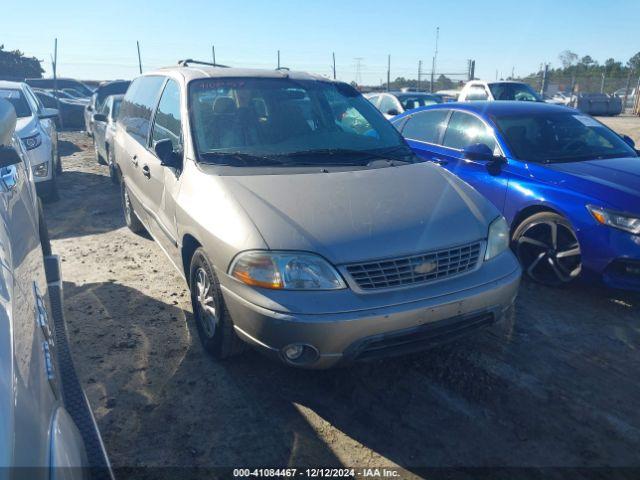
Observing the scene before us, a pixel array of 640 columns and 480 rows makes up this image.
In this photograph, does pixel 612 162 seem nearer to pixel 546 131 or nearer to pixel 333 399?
pixel 546 131

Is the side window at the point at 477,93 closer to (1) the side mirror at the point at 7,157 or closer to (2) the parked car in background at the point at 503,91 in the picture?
(2) the parked car in background at the point at 503,91

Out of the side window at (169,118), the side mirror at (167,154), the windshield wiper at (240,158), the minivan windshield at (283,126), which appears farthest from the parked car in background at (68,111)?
the windshield wiper at (240,158)

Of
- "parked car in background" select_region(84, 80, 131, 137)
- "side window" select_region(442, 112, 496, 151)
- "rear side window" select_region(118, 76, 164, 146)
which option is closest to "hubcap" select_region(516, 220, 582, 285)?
"side window" select_region(442, 112, 496, 151)

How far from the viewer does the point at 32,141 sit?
6.39 meters

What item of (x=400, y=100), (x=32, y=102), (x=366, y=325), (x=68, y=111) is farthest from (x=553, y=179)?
(x=68, y=111)

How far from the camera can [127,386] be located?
289 centimetres

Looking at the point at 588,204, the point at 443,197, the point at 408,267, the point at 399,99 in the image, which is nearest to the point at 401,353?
the point at 408,267

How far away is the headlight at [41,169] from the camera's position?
6.45 meters

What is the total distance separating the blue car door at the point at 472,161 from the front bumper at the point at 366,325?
2.11 m

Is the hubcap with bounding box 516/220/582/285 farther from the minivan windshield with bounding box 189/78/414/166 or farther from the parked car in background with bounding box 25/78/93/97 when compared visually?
the parked car in background with bounding box 25/78/93/97

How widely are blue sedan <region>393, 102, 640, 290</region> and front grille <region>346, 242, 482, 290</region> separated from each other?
167 cm

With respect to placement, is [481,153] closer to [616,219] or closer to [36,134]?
[616,219]

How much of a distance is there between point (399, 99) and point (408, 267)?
11.0 metres

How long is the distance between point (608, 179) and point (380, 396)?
2661 mm
